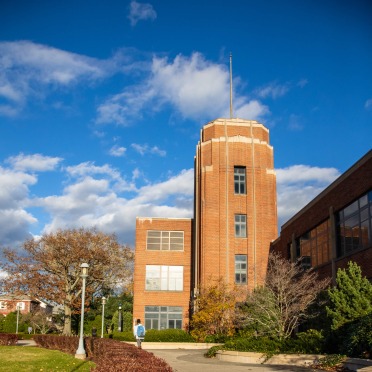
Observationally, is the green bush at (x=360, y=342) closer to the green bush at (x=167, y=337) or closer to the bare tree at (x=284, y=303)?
the bare tree at (x=284, y=303)

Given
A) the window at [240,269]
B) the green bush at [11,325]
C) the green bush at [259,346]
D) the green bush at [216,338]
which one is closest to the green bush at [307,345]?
the green bush at [259,346]

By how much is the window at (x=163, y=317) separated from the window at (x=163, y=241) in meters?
5.51

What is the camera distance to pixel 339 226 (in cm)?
2748

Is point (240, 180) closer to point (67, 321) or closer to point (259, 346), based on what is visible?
point (67, 321)

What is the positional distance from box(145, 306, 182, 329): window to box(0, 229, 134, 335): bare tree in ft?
19.8

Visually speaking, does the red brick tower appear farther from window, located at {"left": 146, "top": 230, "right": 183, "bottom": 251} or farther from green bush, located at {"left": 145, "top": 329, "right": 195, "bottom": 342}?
green bush, located at {"left": 145, "top": 329, "right": 195, "bottom": 342}

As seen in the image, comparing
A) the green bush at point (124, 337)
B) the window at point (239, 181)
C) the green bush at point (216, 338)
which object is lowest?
the green bush at point (124, 337)

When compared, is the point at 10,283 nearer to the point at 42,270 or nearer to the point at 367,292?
the point at 42,270

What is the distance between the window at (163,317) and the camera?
148ft

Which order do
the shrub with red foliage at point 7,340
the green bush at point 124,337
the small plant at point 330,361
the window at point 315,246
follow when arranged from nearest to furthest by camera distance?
1. the small plant at point 330,361
2. the window at point 315,246
3. the shrub with red foliage at point 7,340
4. the green bush at point 124,337

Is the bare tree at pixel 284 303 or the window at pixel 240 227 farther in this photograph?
the window at pixel 240 227

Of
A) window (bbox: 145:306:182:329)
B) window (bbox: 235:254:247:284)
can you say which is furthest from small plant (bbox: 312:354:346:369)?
window (bbox: 145:306:182:329)

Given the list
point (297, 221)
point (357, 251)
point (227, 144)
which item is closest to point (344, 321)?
point (357, 251)

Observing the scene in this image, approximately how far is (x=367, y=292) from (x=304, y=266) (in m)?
12.1
